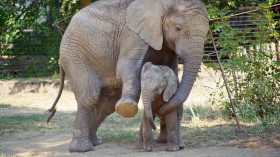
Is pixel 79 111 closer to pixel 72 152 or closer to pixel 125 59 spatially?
pixel 72 152

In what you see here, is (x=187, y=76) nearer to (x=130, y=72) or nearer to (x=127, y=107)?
(x=130, y=72)

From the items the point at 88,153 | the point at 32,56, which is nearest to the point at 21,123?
the point at 88,153

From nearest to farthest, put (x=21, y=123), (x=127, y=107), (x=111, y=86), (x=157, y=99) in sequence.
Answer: (x=127, y=107)
(x=157, y=99)
(x=111, y=86)
(x=21, y=123)

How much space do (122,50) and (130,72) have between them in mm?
476

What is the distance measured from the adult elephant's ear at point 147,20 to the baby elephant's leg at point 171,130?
2.94 feet

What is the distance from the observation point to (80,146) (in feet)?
26.9

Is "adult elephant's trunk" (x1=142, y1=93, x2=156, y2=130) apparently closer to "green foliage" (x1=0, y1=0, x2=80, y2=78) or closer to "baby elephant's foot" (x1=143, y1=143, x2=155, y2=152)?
"baby elephant's foot" (x1=143, y1=143, x2=155, y2=152)

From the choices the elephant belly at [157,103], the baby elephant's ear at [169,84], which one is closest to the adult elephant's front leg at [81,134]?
the elephant belly at [157,103]

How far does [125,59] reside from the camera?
25.6 ft

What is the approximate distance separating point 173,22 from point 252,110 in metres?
3.21

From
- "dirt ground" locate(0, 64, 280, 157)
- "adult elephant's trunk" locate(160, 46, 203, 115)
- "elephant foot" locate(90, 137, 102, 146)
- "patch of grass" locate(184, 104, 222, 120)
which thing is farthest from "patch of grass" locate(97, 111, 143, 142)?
"adult elephant's trunk" locate(160, 46, 203, 115)

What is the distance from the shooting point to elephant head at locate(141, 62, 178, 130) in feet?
24.0

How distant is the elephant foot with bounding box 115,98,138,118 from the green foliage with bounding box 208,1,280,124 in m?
2.40

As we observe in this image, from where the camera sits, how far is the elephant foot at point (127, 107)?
737 cm
